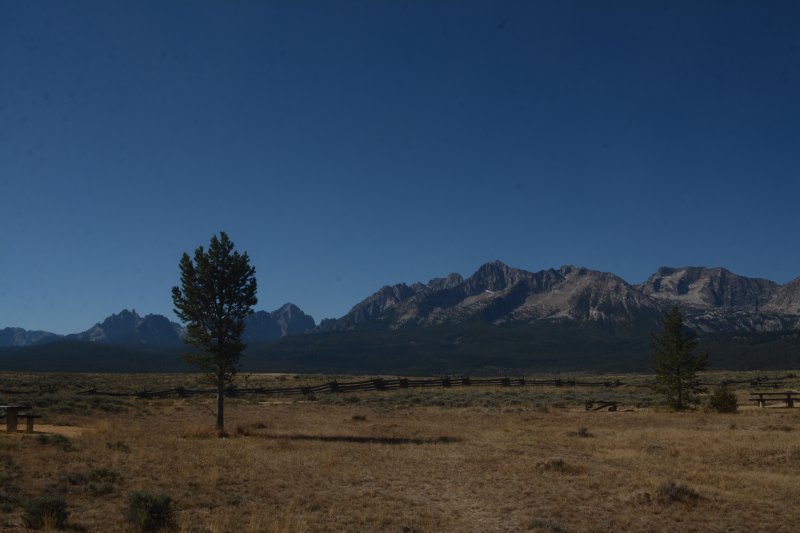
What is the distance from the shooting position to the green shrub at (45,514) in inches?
445

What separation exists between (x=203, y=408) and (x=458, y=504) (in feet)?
112

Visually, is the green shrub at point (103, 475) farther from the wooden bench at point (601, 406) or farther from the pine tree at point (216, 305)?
the wooden bench at point (601, 406)

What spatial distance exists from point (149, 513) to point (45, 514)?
6.33 feet

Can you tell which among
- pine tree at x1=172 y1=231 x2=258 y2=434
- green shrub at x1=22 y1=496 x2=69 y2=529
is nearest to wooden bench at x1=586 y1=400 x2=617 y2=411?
pine tree at x1=172 y1=231 x2=258 y2=434

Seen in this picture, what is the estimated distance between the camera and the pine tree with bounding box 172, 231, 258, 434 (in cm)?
2925

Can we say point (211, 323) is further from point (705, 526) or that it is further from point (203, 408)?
point (705, 526)

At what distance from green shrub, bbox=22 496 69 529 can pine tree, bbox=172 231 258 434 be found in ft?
56.1

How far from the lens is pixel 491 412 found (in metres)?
41.1

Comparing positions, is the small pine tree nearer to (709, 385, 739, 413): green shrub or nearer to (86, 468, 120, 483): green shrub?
(709, 385, 739, 413): green shrub

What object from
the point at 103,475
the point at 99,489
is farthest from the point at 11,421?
the point at 99,489

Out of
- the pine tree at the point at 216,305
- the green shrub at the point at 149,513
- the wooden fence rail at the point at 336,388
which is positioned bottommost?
the wooden fence rail at the point at 336,388

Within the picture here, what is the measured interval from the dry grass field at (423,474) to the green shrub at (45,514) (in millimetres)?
279

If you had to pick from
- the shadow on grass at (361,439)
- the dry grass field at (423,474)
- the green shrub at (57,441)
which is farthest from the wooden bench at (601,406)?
the green shrub at (57,441)

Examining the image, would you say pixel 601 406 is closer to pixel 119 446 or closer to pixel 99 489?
pixel 119 446
